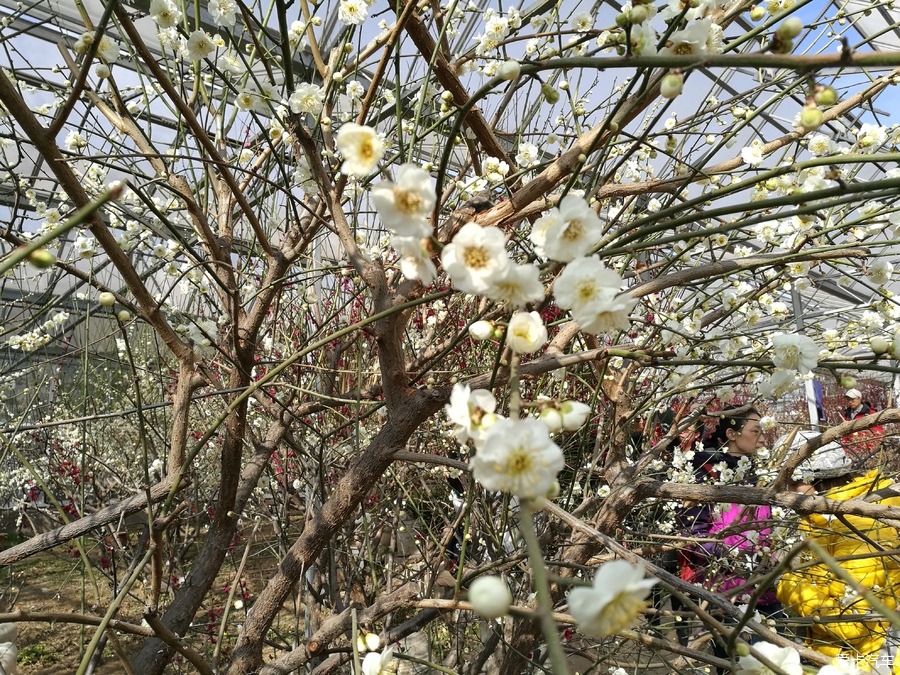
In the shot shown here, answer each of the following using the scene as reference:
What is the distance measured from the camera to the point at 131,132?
1.67m

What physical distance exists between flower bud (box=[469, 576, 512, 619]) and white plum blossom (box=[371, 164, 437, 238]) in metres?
0.33

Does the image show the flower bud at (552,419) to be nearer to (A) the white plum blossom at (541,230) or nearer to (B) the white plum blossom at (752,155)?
(A) the white plum blossom at (541,230)

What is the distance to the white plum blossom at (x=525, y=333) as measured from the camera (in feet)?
2.02

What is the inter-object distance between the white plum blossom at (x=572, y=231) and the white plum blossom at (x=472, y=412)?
6.3 inches

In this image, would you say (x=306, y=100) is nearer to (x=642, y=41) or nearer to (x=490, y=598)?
(x=642, y=41)

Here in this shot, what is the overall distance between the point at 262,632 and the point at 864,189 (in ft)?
4.34

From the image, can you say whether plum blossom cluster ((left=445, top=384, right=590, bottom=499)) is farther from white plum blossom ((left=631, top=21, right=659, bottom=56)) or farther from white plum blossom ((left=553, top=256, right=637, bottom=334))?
white plum blossom ((left=631, top=21, right=659, bottom=56))

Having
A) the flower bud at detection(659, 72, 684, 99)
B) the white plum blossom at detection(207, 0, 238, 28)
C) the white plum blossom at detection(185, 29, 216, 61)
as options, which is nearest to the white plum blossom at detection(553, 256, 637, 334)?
the flower bud at detection(659, 72, 684, 99)

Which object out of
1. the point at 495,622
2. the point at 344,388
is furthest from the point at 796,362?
the point at 344,388

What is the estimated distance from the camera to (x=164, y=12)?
1337mm

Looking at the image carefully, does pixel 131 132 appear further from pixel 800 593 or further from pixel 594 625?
pixel 800 593

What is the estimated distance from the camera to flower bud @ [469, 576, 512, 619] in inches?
17.6

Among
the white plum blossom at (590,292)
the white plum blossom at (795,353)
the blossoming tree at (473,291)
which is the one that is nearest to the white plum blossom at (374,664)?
the blossoming tree at (473,291)

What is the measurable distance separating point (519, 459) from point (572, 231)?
0.24 metres
